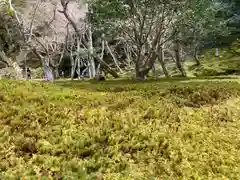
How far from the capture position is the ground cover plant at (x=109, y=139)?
7.01 metres

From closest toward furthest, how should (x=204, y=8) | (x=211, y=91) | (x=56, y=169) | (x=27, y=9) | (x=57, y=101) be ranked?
(x=56, y=169) → (x=57, y=101) → (x=211, y=91) → (x=204, y=8) → (x=27, y=9)

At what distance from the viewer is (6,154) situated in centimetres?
716

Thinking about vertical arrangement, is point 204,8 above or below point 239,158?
above

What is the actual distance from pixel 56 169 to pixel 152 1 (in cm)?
1441

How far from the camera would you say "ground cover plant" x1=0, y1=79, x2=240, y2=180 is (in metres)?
7.01

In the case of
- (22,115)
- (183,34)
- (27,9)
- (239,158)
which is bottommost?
(239,158)

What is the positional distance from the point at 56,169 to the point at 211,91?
8.42 metres

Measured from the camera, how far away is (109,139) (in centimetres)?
792

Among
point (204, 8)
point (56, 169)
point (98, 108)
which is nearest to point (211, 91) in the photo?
point (98, 108)

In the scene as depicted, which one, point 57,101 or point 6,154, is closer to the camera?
point 6,154

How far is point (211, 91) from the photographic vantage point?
13820 mm

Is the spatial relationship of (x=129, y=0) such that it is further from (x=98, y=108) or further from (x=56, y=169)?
(x=56, y=169)

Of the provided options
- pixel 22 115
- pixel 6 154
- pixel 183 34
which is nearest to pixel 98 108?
pixel 22 115

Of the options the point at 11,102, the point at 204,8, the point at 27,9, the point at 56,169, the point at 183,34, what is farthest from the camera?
the point at 27,9
